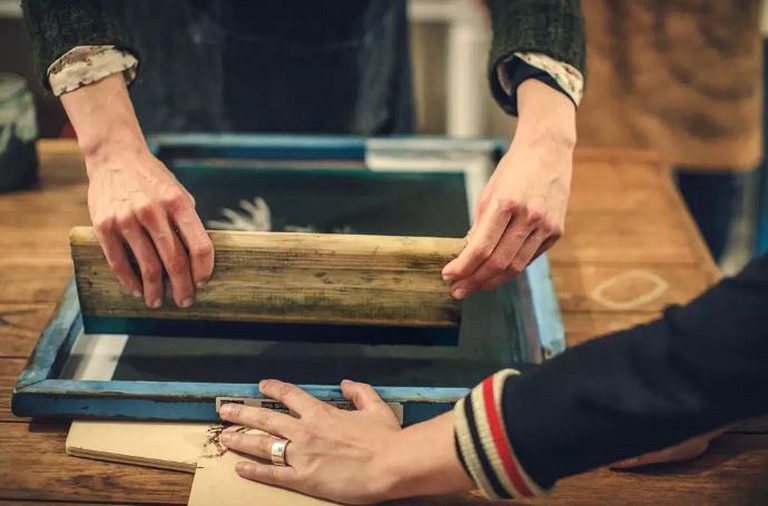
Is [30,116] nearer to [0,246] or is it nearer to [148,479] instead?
[0,246]

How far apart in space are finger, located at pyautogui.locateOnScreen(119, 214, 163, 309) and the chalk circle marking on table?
53 cm

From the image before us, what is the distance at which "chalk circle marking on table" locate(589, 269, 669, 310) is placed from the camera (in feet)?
3.65

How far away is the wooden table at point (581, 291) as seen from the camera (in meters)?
0.84

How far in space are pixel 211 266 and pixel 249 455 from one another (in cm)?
19

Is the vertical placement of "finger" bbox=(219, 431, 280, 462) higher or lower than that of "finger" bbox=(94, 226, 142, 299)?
lower

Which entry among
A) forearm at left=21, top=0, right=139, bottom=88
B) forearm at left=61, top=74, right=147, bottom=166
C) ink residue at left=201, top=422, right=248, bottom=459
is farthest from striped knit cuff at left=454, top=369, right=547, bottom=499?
forearm at left=21, top=0, right=139, bottom=88

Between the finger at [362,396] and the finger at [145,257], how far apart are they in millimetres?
217

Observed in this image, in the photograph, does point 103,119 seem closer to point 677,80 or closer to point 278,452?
point 278,452

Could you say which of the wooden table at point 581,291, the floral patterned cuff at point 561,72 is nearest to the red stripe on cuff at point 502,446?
the wooden table at point 581,291

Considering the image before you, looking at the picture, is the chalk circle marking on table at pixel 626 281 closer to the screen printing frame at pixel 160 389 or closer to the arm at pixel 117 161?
the screen printing frame at pixel 160 389

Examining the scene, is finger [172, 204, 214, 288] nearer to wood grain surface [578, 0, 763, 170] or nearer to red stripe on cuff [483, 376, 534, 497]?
red stripe on cuff [483, 376, 534, 497]

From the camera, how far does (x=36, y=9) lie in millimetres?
1005

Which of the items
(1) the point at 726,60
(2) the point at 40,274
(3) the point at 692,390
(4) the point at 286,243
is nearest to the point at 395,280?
(4) the point at 286,243

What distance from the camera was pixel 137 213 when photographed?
0.88m
